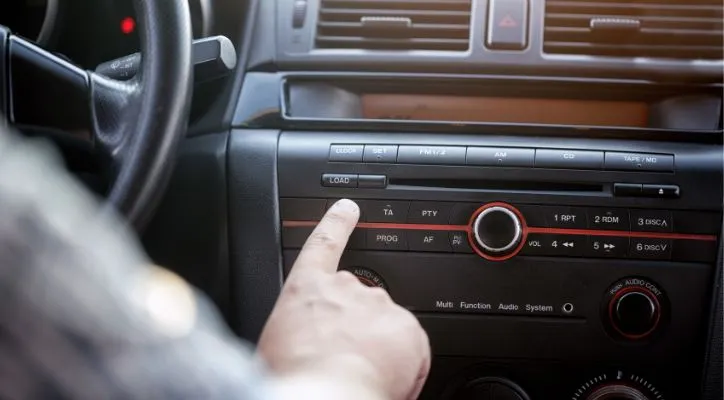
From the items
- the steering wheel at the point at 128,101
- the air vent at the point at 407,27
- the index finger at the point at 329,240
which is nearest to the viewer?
the steering wheel at the point at 128,101

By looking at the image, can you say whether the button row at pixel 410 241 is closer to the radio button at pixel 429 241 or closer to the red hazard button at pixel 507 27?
the radio button at pixel 429 241

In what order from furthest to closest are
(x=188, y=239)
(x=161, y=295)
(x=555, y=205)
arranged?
(x=188, y=239) < (x=555, y=205) < (x=161, y=295)

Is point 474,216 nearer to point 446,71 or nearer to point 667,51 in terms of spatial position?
point 446,71

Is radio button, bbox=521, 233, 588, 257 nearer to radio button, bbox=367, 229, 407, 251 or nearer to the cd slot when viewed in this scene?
the cd slot

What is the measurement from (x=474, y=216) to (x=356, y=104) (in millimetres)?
311

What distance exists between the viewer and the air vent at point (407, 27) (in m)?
1.54

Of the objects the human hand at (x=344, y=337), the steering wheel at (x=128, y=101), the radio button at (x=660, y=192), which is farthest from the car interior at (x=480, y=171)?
the human hand at (x=344, y=337)

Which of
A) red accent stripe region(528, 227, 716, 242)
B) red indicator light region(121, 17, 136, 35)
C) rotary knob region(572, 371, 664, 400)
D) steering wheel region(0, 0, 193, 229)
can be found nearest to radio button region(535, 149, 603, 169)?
red accent stripe region(528, 227, 716, 242)

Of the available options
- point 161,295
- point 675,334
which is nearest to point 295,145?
point 675,334

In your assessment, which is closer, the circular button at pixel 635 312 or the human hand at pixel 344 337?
the human hand at pixel 344 337

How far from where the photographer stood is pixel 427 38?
1.55 m

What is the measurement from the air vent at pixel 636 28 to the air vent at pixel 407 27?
0.50ft

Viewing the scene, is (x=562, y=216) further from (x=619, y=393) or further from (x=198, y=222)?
(x=198, y=222)

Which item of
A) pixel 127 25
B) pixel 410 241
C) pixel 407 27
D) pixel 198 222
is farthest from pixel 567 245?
pixel 127 25
